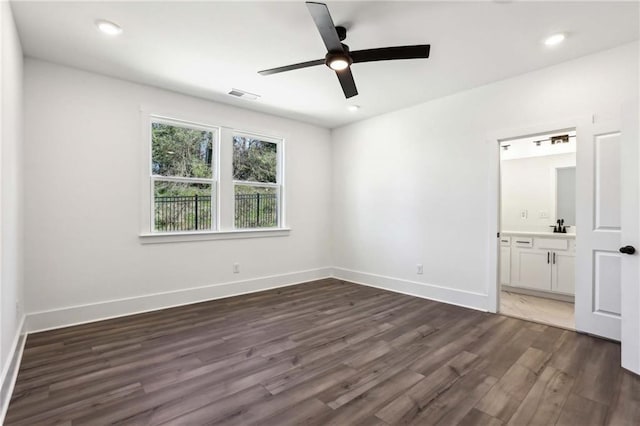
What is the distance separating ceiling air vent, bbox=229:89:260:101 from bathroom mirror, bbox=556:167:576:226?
Answer: 4803mm

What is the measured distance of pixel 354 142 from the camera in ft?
18.0

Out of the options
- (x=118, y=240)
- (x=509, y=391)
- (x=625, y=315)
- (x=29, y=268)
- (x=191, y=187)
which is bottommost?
(x=509, y=391)

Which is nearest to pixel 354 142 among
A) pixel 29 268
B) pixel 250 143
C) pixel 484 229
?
pixel 250 143

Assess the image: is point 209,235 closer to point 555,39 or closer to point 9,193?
point 9,193

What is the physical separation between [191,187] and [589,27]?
14.9ft

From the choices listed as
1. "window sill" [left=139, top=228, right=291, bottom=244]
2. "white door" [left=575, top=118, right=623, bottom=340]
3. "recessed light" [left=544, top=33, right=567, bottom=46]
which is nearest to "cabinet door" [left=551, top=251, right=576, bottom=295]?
"white door" [left=575, top=118, right=623, bottom=340]

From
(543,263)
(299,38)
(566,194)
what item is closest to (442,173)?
(543,263)

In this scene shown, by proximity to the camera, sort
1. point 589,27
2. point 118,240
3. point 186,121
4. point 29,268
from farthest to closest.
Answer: point 186,121
point 118,240
point 29,268
point 589,27

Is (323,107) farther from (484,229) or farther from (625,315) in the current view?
(625,315)

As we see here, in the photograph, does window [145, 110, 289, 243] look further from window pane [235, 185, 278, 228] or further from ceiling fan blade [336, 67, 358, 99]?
ceiling fan blade [336, 67, 358, 99]

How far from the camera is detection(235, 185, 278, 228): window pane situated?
476 centimetres

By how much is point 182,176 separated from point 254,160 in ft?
3.80

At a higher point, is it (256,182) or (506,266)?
(256,182)

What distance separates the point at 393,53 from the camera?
2379mm
